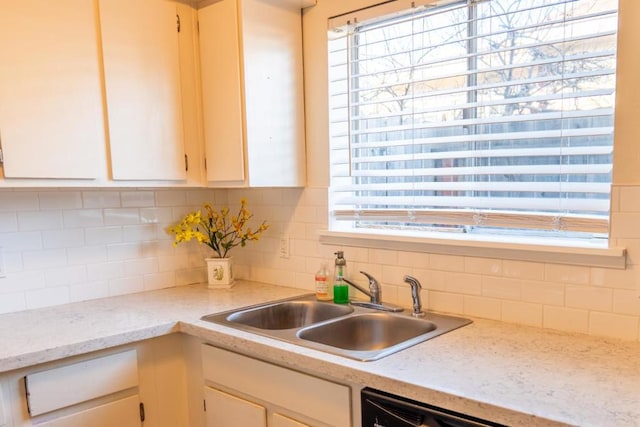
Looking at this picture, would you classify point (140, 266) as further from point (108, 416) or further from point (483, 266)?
point (483, 266)

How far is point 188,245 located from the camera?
98.3 inches

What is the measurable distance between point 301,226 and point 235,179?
0.40 metres

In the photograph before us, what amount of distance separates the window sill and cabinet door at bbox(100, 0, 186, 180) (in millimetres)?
827

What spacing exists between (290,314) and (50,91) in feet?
4.00

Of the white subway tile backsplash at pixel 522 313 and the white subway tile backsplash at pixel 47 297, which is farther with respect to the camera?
the white subway tile backsplash at pixel 47 297

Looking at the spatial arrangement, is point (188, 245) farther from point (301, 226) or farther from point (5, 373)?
point (5, 373)

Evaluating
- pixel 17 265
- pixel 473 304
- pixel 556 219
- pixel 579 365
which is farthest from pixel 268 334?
pixel 17 265

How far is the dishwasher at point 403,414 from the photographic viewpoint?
1095 mm

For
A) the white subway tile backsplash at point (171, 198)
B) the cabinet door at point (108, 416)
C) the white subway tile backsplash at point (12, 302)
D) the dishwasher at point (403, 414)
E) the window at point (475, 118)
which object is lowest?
the cabinet door at point (108, 416)

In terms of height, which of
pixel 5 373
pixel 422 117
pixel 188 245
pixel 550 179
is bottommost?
pixel 5 373

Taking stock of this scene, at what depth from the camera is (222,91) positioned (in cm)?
204

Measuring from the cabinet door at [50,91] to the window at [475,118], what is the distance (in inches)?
37.5

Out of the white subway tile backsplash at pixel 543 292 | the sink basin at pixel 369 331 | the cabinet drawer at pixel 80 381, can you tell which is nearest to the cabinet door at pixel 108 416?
the cabinet drawer at pixel 80 381

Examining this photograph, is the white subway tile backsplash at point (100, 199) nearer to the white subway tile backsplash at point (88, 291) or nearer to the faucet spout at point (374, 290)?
the white subway tile backsplash at point (88, 291)
